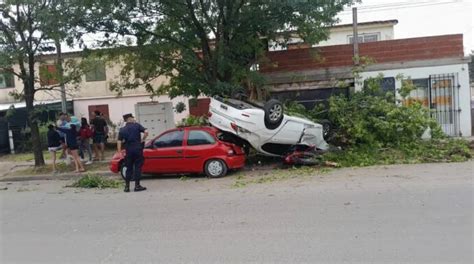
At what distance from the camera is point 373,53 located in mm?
15633

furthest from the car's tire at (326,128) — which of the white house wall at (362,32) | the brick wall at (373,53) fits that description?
the white house wall at (362,32)

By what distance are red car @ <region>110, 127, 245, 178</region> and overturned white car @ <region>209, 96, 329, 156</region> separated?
1.41 ft

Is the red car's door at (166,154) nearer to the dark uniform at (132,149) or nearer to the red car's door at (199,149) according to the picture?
the red car's door at (199,149)

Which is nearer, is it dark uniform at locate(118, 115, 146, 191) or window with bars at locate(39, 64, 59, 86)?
dark uniform at locate(118, 115, 146, 191)

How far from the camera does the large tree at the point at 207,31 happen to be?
12203mm

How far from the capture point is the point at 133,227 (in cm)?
638

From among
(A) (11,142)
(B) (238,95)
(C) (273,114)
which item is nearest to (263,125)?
(C) (273,114)

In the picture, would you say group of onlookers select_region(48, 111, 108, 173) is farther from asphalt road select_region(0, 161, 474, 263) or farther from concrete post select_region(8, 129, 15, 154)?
concrete post select_region(8, 129, 15, 154)

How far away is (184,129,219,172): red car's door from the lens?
1120 centimetres

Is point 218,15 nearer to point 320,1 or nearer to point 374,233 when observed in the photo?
point 320,1

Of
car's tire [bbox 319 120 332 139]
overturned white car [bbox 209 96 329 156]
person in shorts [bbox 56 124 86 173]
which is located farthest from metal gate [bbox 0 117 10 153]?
car's tire [bbox 319 120 332 139]

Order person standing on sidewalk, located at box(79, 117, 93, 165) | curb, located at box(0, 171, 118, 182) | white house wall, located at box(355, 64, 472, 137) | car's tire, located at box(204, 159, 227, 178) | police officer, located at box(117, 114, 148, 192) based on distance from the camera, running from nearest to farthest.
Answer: police officer, located at box(117, 114, 148, 192) → car's tire, located at box(204, 159, 227, 178) → curb, located at box(0, 171, 118, 182) → person standing on sidewalk, located at box(79, 117, 93, 165) → white house wall, located at box(355, 64, 472, 137)

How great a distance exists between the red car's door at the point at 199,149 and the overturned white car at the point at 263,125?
47cm

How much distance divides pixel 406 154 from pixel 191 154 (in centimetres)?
591
